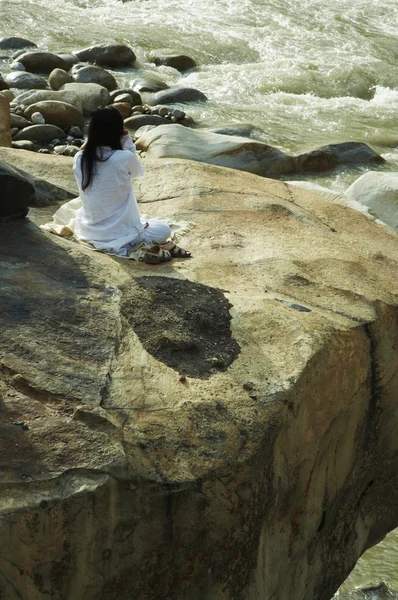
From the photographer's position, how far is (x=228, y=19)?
→ 1688 cm

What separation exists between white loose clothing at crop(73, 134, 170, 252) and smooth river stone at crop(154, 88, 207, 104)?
7.79 meters

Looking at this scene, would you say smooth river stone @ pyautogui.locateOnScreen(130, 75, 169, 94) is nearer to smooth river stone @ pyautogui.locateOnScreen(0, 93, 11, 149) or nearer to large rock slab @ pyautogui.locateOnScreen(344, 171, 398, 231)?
smooth river stone @ pyautogui.locateOnScreen(0, 93, 11, 149)

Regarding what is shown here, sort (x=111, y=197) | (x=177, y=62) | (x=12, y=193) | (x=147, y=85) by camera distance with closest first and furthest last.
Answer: (x=12, y=193) < (x=111, y=197) < (x=147, y=85) < (x=177, y=62)

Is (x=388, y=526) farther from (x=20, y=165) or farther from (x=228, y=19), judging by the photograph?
(x=228, y=19)

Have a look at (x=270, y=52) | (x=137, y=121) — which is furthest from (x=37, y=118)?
(x=270, y=52)

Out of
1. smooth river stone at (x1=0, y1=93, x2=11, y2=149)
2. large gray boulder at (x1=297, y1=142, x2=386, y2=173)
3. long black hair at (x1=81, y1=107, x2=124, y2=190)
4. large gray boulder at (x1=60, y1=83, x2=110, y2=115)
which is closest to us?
long black hair at (x1=81, y1=107, x2=124, y2=190)

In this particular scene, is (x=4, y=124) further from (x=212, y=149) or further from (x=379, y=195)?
(x=379, y=195)

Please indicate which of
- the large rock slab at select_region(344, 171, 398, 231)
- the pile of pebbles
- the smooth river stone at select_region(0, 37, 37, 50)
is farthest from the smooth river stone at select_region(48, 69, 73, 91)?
the large rock slab at select_region(344, 171, 398, 231)

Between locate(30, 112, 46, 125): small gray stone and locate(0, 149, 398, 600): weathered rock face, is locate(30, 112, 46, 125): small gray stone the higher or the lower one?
the lower one

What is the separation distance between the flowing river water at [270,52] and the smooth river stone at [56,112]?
6.20ft

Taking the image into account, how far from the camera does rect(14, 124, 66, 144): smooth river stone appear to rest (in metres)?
11.4

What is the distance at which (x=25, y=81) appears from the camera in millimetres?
13336

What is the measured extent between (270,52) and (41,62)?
155 inches

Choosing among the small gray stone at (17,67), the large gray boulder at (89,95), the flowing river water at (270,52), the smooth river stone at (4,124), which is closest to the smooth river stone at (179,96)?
the flowing river water at (270,52)
